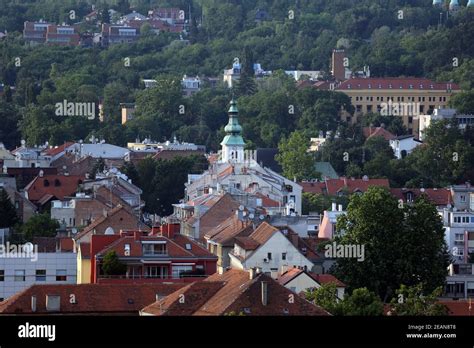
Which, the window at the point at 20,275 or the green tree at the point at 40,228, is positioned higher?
the green tree at the point at 40,228

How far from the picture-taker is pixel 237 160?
73.1 m

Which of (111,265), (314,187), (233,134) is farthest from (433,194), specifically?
(111,265)

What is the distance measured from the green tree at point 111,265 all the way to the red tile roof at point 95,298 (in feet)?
24.9

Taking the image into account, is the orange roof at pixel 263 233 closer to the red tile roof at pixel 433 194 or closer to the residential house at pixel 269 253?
the residential house at pixel 269 253

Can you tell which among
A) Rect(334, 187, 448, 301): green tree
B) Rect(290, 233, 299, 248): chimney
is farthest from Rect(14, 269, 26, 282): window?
Rect(290, 233, 299, 248): chimney

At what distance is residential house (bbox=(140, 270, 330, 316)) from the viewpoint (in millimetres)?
17172

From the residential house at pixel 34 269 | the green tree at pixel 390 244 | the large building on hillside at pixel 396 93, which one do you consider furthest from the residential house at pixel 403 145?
the residential house at pixel 34 269

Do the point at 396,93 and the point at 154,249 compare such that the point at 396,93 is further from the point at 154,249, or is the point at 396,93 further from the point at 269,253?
the point at 154,249

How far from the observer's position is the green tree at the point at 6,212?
4819 cm

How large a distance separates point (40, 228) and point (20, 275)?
1169 centimetres

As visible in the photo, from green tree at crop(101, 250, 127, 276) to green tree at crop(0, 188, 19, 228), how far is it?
16133 mm

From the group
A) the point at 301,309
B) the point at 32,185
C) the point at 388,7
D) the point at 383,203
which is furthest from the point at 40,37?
the point at 301,309

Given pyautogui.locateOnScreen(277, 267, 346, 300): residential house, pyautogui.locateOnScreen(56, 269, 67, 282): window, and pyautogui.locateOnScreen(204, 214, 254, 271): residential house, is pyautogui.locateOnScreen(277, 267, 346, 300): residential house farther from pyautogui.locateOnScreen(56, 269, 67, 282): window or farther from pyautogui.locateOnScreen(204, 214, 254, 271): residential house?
pyautogui.locateOnScreen(204, 214, 254, 271): residential house
